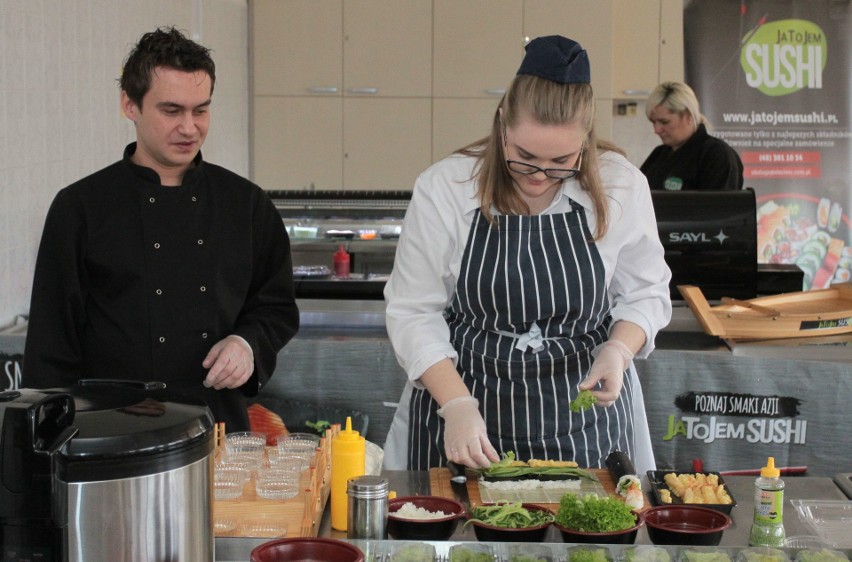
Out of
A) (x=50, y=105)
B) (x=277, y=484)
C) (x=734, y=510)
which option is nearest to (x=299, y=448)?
(x=277, y=484)

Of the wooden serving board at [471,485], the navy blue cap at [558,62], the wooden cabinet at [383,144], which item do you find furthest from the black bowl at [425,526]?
the wooden cabinet at [383,144]

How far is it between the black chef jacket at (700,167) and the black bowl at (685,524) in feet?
11.2

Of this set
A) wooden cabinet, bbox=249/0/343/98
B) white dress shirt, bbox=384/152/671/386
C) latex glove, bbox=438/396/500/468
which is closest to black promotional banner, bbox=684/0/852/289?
wooden cabinet, bbox=249/0/343/98

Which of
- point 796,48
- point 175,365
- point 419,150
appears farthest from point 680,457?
point 796,48

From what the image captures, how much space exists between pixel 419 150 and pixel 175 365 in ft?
14.2

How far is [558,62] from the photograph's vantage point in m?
2.06

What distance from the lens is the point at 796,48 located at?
7.03 meters

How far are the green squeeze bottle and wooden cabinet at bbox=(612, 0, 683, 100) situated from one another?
5100 millimetres

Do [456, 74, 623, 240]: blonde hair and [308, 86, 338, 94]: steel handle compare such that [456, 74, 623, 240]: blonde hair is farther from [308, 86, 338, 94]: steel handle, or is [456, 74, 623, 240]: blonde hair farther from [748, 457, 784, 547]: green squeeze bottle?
[308, 86, 338, 94]: steel handle

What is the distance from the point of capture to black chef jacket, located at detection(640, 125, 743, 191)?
5.09 m

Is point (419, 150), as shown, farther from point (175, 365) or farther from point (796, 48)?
point (175, 365)

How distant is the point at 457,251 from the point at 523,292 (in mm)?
169

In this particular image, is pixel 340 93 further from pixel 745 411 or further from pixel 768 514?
pixel 768 514

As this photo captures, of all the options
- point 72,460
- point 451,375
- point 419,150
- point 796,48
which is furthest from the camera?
point 796,48
